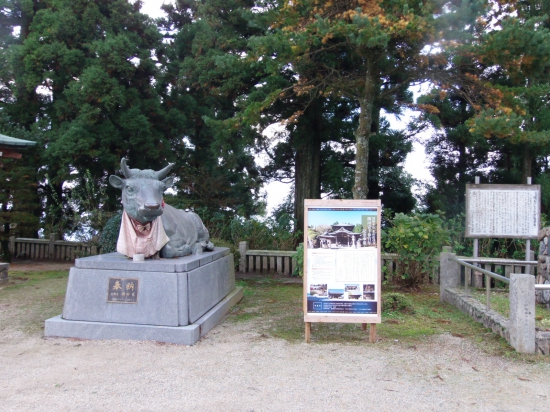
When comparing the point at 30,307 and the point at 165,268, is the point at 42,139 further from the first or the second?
the point at 165,268

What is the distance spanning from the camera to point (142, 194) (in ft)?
17.4

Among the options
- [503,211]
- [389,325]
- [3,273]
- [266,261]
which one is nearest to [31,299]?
[3,273]

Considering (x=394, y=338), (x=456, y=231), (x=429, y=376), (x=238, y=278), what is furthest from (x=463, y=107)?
(x=429, y=376)

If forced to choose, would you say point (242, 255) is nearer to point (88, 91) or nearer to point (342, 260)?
point (342, 260)

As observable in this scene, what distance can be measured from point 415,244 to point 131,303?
5.16 meters

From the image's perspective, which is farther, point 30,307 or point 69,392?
point 30,307

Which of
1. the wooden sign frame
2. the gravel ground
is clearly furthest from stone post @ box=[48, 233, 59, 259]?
the wooden sign frame

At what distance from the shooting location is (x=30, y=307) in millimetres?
6871

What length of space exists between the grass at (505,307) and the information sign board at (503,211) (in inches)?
46.1

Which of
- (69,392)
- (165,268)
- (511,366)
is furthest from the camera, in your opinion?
(165,268)

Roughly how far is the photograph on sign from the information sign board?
4559mm

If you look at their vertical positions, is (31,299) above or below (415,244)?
below

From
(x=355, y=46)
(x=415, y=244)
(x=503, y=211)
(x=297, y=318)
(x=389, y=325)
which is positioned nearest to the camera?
(x=389, y=325)

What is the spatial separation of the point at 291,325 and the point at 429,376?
2213 millimetres
